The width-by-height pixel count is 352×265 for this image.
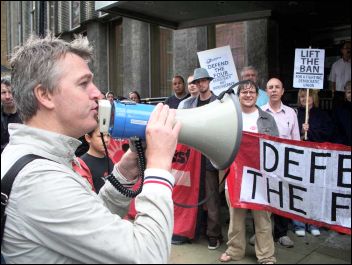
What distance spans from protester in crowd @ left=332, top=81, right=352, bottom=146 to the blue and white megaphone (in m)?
4.23

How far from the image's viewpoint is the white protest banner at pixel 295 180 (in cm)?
368

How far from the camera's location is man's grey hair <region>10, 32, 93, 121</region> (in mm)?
1307

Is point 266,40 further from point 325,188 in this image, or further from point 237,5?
point 325,188

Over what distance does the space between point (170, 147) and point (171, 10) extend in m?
6.51

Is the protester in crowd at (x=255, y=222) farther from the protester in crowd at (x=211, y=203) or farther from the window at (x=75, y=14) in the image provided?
the window at (x=75, y=14)

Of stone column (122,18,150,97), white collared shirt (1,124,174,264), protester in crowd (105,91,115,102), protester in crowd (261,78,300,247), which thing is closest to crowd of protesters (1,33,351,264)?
white collared shirt (1,124,174,264)

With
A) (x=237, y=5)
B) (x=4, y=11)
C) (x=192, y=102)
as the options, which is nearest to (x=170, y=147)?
(x=192, y=102)

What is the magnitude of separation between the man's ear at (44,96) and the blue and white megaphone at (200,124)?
0.17 meters

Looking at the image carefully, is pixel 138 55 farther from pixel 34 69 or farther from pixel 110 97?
pixel 34 69

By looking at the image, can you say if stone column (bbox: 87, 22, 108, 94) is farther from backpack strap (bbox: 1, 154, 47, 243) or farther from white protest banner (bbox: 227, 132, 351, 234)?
backpack strap (bbox: 1, 154, 47, 243)

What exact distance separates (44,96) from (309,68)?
4398 millimetres

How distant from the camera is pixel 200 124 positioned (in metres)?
1.46

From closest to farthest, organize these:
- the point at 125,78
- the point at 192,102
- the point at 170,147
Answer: the point at 170,147, the point at 192,102, the point at 125,78

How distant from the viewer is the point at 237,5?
23.4 ft
